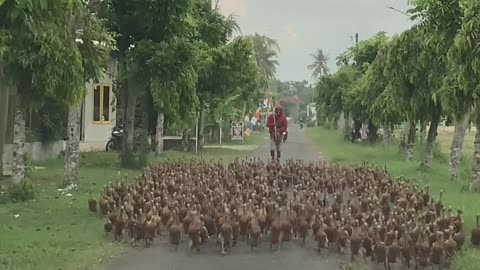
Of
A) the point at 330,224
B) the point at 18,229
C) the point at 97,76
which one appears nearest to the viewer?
the point at 330,224

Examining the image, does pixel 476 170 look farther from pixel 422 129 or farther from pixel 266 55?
pixel 266 55

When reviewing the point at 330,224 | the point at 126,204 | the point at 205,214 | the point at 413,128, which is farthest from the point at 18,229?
the point at 413,128

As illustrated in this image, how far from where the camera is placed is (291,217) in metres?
9.42

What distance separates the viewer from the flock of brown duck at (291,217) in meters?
8.16

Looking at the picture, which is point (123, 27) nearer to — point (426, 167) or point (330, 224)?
point (426, 167)

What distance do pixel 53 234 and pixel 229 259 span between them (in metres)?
2.58

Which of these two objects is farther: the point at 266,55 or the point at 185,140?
the point at 266,55

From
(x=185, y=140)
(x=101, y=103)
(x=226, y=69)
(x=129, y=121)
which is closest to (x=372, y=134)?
(x=185, y=140)

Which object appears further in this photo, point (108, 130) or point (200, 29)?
point (108, 130)

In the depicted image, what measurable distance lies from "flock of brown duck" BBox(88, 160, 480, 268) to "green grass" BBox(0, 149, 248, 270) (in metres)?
0.37

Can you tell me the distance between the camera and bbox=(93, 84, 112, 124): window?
31.4 m

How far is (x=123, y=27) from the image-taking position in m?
18.9

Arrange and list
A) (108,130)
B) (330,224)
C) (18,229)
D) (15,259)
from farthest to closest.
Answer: (108,130)
(18,229)
(330,224)
(15,259)

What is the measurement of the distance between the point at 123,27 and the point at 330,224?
37.5 feet
